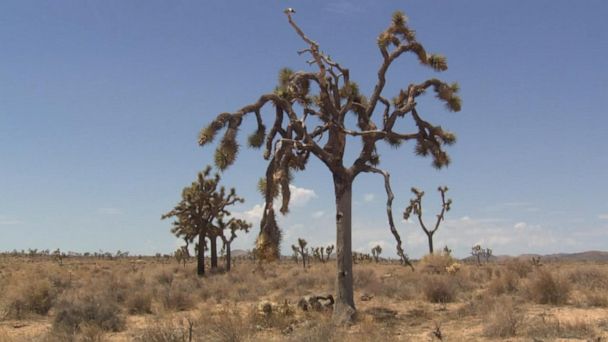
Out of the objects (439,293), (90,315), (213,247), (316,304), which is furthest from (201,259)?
(90,315)

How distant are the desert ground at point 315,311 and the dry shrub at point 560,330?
0.02 meters

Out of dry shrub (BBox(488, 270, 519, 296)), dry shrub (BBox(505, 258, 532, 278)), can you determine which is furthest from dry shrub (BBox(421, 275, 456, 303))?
dry shrub (BBox(505, 258, 532, 278))

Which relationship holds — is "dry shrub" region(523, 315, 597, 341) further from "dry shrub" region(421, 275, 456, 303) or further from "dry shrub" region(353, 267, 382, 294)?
"dry shrub" region(353, 267, 382, 294)

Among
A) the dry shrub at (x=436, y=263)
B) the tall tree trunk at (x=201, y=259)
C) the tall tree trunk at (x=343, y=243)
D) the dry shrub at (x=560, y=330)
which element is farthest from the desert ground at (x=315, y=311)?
the tall tree trunk at (x=201, y=259)

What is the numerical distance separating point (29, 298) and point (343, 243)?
28.8ft

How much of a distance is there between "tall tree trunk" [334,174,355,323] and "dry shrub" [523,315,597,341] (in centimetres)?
392

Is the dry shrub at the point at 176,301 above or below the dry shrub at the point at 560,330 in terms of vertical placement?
above

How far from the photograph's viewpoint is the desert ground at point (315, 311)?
388 inches

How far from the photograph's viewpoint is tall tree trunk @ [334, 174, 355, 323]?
1277cm

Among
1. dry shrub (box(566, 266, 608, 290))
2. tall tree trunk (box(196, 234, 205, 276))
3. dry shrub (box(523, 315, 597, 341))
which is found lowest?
dry shrub (box(523, 315, 597, 341))

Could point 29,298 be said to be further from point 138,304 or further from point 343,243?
point 343,243

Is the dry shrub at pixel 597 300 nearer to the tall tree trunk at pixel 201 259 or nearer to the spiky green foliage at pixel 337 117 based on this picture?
the spiky green foliage at pixel 337 117

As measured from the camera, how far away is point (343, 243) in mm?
12898

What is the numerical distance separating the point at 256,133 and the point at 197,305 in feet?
21.0
